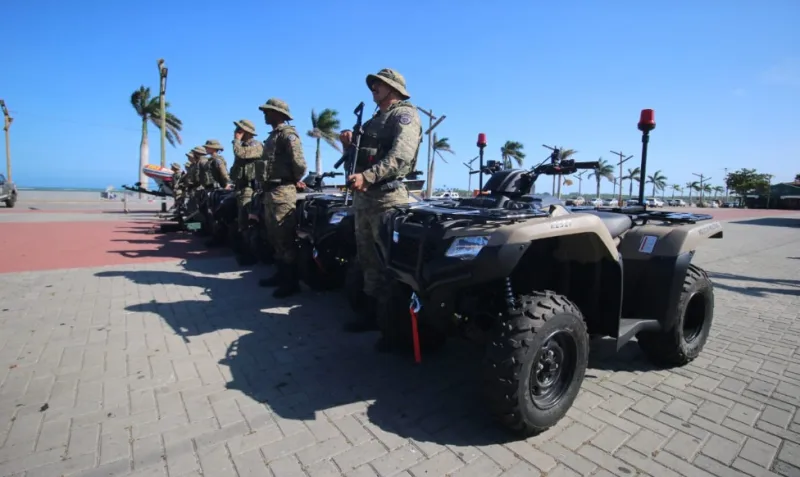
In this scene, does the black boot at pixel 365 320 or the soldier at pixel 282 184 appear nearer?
the black boot at pixel 365 320

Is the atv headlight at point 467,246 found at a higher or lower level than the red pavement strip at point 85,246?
higher

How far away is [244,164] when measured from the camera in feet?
24.0

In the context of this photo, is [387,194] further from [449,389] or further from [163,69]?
[163,69]

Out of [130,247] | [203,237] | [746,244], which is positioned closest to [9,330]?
[130,247]

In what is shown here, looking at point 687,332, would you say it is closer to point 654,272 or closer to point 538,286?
point 654,272

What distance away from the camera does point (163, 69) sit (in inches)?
836

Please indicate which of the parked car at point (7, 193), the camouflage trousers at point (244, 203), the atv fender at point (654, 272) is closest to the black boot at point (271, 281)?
the camouflage trousers at point (244, 203)

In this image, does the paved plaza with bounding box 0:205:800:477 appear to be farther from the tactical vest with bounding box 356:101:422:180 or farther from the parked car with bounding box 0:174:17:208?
the parked car with bounding box 0:174:17:208

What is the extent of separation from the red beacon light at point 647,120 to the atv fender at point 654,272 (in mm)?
757

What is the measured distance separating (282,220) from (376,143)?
2241mm

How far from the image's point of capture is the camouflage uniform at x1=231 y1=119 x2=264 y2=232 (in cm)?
718

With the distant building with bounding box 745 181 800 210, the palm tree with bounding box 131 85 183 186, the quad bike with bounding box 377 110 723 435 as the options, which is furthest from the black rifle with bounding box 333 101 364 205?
the distant building with bounding box 745 181 800 210

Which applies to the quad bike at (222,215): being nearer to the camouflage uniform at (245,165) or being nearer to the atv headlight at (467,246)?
the camouflage uniform at (245,165)

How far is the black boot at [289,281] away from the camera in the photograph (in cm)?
528
